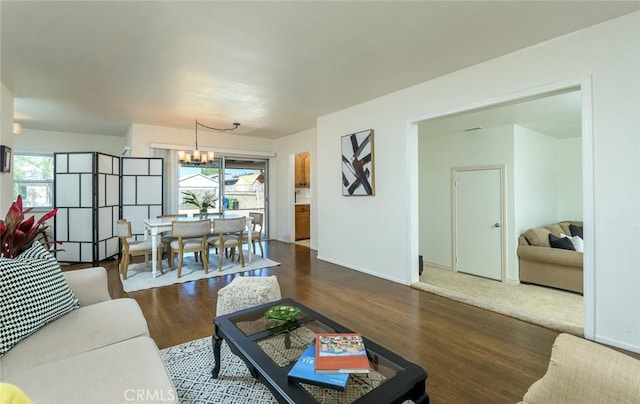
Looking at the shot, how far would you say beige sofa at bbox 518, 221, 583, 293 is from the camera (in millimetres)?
3861

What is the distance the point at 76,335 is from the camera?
5.10ft

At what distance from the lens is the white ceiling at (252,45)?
2.17 metres

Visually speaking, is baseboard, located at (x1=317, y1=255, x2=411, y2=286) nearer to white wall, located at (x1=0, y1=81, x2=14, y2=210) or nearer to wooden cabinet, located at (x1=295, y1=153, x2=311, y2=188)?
wooden cabinet, located at (x1=295, y1=153, x2=311, y2=188)

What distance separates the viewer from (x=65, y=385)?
116 cm

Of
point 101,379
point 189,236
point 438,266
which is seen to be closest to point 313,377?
point 101,379

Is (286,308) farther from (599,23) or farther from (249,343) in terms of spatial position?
(599,23)

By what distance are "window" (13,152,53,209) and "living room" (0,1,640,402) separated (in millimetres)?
247

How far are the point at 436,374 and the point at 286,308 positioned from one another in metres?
1.10

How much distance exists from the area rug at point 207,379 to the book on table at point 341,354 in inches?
Answer: 23.1

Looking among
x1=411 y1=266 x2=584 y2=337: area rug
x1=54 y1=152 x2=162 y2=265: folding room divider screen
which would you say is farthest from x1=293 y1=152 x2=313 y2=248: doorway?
x1=54 y1=152 x2=162 y2=265: folding room divider screen

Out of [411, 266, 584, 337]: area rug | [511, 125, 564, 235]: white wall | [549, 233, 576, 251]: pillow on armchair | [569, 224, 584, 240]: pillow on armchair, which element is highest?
[511, 125, 564, 235]: white wall

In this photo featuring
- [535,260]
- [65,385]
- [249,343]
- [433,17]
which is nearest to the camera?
[65,385]

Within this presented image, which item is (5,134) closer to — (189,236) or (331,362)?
(189,236)

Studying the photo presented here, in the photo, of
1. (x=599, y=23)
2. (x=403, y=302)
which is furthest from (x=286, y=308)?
(x=599, y=23)
